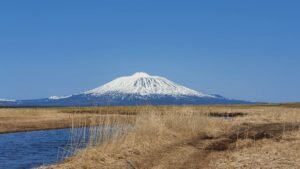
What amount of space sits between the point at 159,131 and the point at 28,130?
1156 inches

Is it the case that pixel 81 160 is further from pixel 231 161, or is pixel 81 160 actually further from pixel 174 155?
pixel 231 161

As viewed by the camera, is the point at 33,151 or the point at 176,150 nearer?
the point at 176,150

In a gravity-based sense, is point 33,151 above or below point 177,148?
below

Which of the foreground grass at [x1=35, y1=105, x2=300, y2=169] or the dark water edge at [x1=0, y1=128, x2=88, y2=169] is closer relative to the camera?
the foreground grass at [x1=35, y1=105, x2=300, y2=169]

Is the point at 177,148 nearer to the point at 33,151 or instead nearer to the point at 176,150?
the point at 176,150

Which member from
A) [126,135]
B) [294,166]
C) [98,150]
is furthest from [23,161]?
[294,166]

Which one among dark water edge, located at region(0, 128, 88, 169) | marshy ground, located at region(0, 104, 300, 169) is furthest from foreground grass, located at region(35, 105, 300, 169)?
dark water edge, located at region(0, 128, 88, 169)

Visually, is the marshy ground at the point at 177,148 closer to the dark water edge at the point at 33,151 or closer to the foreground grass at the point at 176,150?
the foreground grass at the point at 176,150

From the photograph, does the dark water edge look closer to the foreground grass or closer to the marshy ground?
the marshy ground

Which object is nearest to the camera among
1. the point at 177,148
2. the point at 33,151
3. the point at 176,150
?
the point at 176,150

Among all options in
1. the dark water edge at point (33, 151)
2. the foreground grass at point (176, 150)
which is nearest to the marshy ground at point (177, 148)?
the foreground grass at point (176, 150)

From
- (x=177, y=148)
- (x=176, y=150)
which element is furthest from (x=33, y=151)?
(x=176, y=150)

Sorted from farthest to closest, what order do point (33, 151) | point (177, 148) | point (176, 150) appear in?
point (33, 151) → point (177, 148) → point (176, 150)

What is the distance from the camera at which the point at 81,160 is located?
19516 mm
